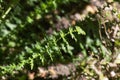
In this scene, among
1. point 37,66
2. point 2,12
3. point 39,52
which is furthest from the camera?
point 37,66

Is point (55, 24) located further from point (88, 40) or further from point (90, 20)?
point (90, 20)

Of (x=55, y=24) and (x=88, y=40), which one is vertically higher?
(x=55, y=24)

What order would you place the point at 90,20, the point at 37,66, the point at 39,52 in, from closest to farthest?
the point at 39,52
the point at 90,20
the point at 37,66

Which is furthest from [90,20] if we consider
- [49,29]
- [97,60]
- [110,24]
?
[49,29]

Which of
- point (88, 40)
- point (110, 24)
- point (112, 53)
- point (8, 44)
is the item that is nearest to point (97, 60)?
point (112, 53)

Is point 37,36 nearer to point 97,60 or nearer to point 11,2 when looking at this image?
point 11,2

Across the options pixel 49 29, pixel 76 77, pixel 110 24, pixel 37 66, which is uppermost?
pixel 49 29

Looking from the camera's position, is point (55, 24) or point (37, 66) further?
point (55, 24)
